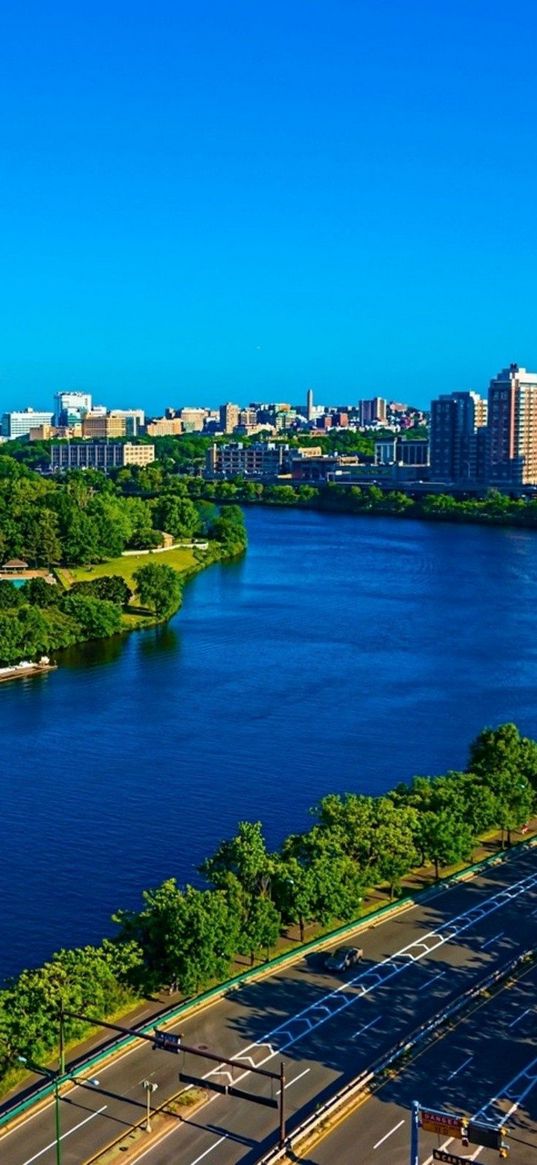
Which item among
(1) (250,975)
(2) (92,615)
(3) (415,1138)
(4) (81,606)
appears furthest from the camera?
(4) (81,606)

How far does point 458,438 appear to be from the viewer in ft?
107

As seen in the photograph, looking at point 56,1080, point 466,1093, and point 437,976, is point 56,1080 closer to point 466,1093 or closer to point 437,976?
point 466,1093

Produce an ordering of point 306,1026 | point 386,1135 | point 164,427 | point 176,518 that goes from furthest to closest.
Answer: point 164,427 → point 176,518 → point 306,1026 → point 386,1135

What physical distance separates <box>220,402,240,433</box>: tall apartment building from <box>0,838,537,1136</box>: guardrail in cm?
5401

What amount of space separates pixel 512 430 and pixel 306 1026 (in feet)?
88.3

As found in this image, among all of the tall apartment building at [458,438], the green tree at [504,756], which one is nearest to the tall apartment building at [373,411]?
the tall apartment building at [458,438]

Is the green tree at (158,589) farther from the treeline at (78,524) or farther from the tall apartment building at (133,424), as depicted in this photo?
the tall apartment building at (133,424)

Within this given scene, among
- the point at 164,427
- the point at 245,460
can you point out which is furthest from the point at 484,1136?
the point at 164,427

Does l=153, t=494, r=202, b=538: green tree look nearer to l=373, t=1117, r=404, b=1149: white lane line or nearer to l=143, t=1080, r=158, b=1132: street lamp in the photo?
l=143, t=1080, r=158, b=1132: street lamp

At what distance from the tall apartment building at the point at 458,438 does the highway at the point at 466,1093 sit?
27636 mm

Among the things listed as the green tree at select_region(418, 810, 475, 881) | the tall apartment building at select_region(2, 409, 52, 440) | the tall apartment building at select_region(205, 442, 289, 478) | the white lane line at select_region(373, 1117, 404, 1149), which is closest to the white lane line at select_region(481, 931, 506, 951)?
the green tree at select_region(418, 810, 475, 881)

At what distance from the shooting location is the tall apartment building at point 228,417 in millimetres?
60094

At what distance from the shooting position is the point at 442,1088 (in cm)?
429

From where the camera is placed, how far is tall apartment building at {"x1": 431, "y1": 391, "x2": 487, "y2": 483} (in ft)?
106
